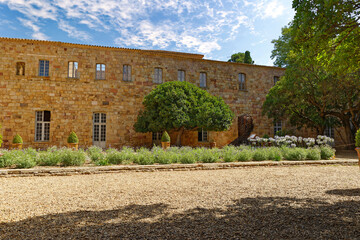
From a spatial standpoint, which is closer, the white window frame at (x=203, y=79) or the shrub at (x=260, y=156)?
the shrub at (x=260, y=156)

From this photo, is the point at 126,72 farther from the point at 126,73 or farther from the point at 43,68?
the point at 43,68

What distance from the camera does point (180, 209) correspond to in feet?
11.1

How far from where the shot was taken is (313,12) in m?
3.51

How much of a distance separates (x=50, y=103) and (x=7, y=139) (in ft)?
10.3

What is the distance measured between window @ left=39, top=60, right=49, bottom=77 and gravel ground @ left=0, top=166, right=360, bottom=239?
11.0 meters

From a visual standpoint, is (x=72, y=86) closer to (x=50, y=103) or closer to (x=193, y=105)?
(x=50, y=103)

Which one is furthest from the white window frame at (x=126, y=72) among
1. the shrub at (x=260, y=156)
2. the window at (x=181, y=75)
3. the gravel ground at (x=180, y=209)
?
the gravel ground at (x=180, y=209)

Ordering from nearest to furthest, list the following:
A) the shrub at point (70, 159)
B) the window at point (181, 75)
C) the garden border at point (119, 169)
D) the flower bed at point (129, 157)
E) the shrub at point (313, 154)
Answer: the garden border at point (119, 169) → the flower bed at point (129, 157) → the shrub at point (70, 159) → the shrub at point (313, 154) → the window at point (181, 75)

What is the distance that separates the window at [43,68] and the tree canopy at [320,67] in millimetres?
13823

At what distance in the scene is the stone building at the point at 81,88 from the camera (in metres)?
14.2

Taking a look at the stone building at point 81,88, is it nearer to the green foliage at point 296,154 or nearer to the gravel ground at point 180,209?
the green foliage at point 296,154

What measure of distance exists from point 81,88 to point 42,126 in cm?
330

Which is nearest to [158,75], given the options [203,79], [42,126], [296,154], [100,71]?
Answer: [203,79]

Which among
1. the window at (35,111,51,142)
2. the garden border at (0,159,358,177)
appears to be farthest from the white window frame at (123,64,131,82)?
the garden border at (0,159,358,177)
